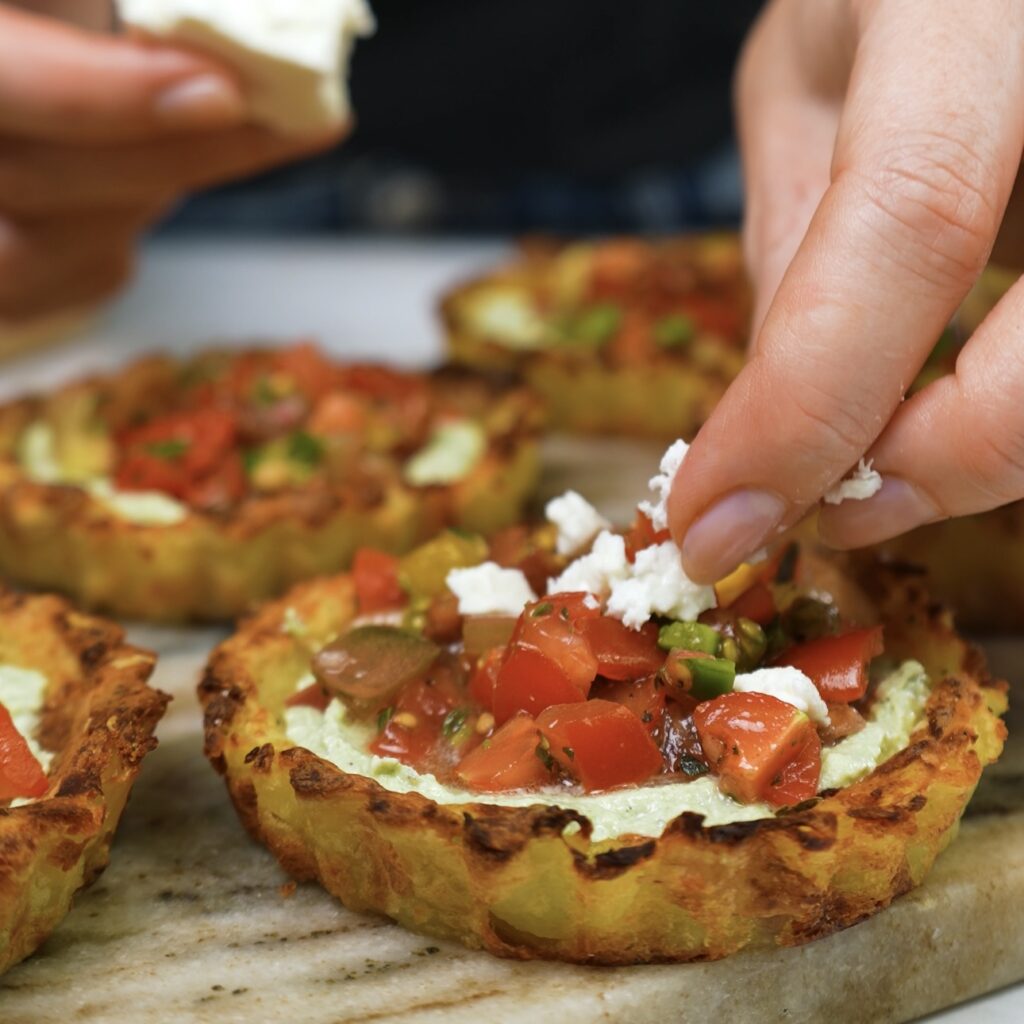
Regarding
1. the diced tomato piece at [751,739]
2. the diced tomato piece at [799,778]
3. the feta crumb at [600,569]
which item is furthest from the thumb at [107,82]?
the diced tomato piece at [799,778]

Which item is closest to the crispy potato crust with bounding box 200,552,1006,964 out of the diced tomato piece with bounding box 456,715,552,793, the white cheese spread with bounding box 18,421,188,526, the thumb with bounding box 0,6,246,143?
the diced tomato piece with bounding box 456,715,552,793

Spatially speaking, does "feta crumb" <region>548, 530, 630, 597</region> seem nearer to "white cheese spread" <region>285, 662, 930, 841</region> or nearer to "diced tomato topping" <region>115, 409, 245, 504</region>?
"white cheese spread" <region>285, 662, 930, 841</region>

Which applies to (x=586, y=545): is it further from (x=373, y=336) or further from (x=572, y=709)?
(x=373, y=336)

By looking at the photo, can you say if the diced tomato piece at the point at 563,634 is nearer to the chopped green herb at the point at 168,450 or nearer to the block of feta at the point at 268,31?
the chopped green herb at the point at 168,450

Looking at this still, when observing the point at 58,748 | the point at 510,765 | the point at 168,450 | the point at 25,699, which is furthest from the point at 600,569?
the point at 168,450

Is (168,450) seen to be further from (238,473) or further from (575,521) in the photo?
(575,521)

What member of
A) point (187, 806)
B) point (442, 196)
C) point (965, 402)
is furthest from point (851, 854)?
point (442, 196)
